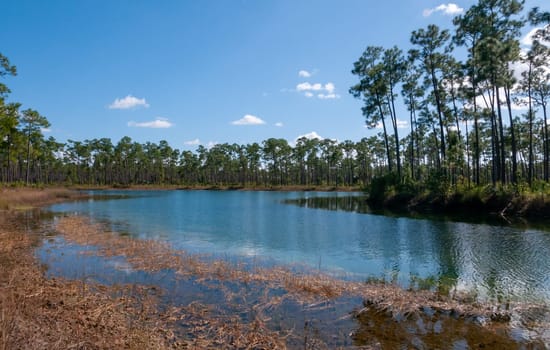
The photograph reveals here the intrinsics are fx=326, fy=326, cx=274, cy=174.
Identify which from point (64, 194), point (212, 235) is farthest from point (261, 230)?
point (64, 194)

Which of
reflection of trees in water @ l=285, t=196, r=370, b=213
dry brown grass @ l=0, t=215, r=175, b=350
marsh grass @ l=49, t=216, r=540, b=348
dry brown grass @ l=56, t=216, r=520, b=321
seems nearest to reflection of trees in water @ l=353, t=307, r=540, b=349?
marsh grass @ l=49, t=216, r=540, b=348

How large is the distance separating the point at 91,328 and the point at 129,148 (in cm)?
11668

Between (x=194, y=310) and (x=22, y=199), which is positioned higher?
(x=22, y=199)

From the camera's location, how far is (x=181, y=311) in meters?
7.92

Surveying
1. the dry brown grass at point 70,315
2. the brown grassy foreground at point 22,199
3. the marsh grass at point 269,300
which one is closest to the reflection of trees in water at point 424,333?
the marsh grass at point 269,300

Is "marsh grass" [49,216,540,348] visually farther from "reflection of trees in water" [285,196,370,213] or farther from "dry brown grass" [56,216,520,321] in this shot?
"reflection of trees in water" [285,196,370,213]

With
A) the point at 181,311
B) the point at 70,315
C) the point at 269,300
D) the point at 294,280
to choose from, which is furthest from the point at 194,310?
the point at 294,280

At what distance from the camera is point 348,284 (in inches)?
402

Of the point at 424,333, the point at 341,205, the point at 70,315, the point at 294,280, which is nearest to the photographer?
the point at 424,333

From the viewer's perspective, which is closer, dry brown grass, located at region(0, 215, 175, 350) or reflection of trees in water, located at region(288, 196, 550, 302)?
dry brown grass, located at region(0, 215, 175, 350)

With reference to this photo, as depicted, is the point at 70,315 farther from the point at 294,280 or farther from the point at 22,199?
the point at 22,199

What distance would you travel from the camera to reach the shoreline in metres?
6.02

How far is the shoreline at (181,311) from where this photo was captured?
6.02 metres

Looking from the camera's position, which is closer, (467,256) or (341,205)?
(467,256)
